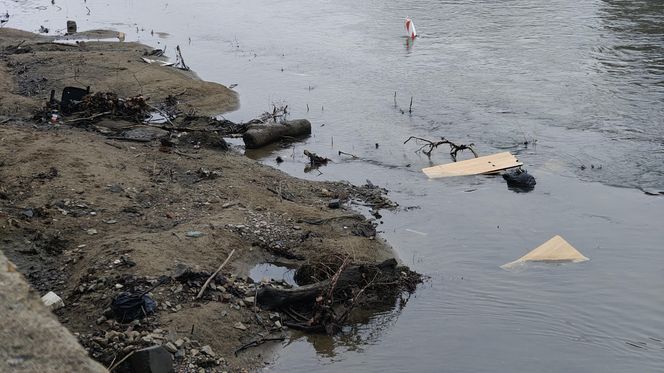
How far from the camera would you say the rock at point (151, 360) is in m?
6.23

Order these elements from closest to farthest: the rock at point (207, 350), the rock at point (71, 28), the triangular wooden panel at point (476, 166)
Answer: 1. the rock at point (207, 350)
2. the triangular wooden panel at point (476, 166)
3. the rock at point (71, 28)

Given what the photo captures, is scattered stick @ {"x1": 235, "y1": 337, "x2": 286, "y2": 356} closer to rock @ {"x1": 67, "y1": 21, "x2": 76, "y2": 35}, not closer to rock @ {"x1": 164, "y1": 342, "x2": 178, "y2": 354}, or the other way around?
rock @ {"x1": 164, "y1": 342, "x2": 178, "y2": 354}

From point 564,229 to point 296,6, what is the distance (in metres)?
21.0

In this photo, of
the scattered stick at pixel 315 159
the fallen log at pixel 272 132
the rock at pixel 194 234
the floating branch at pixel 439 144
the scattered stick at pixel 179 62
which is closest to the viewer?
the rock at pixel 194 234

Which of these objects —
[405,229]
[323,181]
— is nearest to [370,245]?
[405,229]

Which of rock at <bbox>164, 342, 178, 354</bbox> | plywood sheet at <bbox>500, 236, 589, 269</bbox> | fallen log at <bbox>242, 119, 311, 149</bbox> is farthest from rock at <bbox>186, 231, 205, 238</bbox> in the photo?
fallen log at <bbox>242, 119, 311, 149</bbox>

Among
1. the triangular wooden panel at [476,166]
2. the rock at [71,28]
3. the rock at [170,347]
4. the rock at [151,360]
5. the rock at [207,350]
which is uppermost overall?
the rock at [151,360]

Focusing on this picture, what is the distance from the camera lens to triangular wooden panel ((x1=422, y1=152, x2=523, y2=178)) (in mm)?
12453

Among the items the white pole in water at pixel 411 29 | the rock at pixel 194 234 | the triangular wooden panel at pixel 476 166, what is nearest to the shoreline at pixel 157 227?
the rock at pixel 194 234

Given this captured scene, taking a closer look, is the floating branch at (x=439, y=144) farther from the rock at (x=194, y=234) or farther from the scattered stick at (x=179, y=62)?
the scattered stick at (x=179, y=62)

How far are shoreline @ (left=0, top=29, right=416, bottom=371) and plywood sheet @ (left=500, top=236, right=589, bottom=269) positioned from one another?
1.62m

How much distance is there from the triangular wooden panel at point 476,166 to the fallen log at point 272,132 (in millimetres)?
2893

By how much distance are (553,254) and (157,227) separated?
4792mm

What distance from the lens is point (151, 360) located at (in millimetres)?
6242
